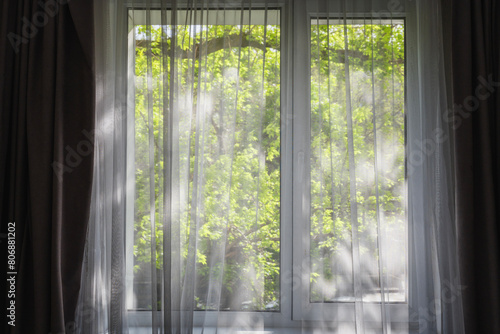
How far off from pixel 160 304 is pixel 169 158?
616mm

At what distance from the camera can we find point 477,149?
170 cm

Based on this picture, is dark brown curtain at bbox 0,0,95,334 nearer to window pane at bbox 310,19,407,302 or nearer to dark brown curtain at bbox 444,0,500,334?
window pane at bbox 310,19,407,302

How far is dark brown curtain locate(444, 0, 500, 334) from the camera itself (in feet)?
5.40

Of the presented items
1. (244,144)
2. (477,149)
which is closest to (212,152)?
(244,144)

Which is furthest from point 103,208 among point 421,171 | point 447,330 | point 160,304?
point 447,330

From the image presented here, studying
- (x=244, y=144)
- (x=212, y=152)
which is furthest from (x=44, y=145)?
(x=244, y=144)

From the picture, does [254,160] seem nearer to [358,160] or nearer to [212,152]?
[212,152]

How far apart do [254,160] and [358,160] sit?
45 cm

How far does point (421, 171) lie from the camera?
1.73m

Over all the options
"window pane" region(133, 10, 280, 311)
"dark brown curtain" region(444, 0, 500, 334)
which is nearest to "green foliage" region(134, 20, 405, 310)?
"window pane" region(133, 10, 280, 311)

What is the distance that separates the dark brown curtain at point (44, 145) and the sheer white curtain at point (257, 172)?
0.25 ft

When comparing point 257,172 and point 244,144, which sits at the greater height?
point 244,144

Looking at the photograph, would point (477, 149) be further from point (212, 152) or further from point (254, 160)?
point (212, 152)

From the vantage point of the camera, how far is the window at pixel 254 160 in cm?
171
